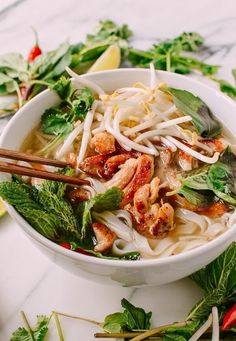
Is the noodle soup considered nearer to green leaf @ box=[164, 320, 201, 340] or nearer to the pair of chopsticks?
the pair of chopsticks

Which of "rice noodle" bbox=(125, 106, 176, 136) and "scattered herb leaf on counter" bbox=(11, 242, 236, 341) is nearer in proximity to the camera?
"scattered herb leaf on counter" bbox=(11, 242, 236, 341)

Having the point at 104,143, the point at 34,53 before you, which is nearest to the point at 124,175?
the point at 104,143

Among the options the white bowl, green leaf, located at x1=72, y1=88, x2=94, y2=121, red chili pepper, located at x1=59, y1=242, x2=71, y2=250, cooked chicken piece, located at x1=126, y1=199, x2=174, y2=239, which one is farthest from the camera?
green leaf, located at x1=72, y1=88, x2=94, y2=121

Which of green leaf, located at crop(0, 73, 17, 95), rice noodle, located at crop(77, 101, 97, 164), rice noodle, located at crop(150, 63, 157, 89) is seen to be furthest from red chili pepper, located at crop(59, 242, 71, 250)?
green leaf, located at crop(0, 73, 17, 95)

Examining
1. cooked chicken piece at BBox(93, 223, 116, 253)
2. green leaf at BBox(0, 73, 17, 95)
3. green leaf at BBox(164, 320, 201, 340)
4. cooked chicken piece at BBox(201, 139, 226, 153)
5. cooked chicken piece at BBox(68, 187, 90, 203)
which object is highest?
cooked chicken piece at BBox(201, 139, 226, 153)

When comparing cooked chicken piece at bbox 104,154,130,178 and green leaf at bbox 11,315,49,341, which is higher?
cooked chicken piece at bbox 104,154,130,178

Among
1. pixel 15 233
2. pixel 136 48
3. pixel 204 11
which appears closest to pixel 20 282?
pixel 15 233

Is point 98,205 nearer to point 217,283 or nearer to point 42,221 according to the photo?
point 42,221

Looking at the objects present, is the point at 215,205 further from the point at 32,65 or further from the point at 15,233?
the point at 32,65
